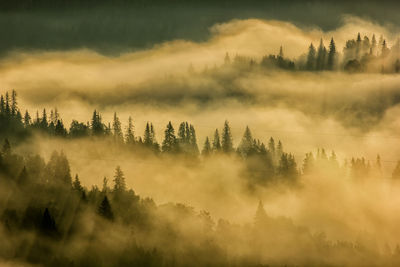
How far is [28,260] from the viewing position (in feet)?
655

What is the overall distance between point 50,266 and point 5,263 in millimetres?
11706

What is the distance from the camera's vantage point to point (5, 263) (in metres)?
199

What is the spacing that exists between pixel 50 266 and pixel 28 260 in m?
5.98

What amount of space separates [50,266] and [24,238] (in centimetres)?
1020

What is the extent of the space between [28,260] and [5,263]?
19.6ft

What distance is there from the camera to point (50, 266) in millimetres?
199875

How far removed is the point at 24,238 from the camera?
198 meters

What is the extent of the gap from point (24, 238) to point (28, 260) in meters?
6.28
